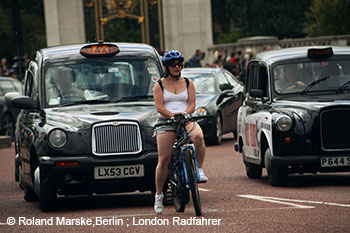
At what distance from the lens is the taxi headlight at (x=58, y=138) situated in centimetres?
1121

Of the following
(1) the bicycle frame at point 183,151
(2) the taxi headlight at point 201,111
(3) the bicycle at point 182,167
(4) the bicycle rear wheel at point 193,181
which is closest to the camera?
(4) the bicycle rear wheel at point 193,181

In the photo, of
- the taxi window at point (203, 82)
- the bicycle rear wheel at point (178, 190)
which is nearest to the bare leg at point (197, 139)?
the bicycle rear wheel at point (178, 190)

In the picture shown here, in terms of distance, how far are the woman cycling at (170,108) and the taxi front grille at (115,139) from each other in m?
0.59

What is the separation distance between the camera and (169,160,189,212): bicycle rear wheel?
10242mm

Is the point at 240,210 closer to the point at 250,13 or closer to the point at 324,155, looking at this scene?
the point at 324,155

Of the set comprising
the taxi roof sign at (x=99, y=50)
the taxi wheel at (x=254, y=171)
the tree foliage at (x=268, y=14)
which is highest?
the taxi roof sign at (x=99, y=50)

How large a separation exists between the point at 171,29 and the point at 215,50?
7.36 ft

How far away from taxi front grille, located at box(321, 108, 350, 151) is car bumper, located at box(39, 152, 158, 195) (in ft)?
9.13

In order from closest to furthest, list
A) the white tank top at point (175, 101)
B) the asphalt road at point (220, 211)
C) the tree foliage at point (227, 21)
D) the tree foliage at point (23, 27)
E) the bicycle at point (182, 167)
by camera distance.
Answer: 1. the asphalt road at point (220, 211)
2. the bicycle at point (182, 167)
3. the white tank top at point (175, 101)
4. the tree foliage at point (227, 21)
5. the tree foliage at point (23, 27)

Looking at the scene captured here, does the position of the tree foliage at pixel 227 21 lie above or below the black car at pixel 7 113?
below

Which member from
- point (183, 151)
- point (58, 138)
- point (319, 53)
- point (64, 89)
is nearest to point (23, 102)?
point (64, 89)

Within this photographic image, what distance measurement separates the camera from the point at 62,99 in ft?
40.4

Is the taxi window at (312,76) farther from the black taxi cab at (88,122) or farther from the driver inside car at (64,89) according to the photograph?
the driver inside car at (64,89)

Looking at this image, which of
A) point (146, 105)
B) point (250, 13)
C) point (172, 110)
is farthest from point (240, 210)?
point (250, 13)
